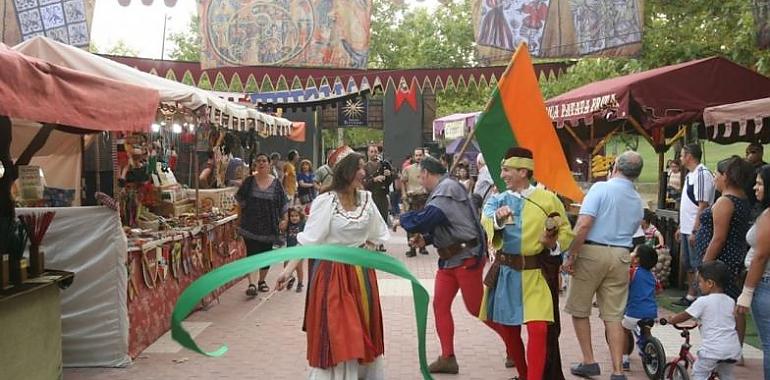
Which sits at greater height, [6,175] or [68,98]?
[68,98]

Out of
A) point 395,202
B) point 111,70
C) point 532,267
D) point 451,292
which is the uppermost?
point 111,70

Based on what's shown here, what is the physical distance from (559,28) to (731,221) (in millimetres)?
7294

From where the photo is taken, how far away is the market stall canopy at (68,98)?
4051 mm

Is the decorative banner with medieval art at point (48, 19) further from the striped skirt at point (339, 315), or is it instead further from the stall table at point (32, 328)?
the striped skirt at point (339, 315)

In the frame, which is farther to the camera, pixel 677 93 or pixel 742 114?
pixel 677 93

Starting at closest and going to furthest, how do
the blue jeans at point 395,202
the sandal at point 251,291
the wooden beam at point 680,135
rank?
the sandal at point 251,291 < the wooden beam at point 680,135 < the blue jeans at point 395,202

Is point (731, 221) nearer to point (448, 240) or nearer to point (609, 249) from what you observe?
point (609, 249)

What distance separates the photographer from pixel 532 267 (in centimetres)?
495

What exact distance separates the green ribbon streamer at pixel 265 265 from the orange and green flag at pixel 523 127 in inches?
101

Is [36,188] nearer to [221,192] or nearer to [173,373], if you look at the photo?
[173,373]

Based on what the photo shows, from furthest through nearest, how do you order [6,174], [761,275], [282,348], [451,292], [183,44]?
[183,44] → [282,348] → [451,292] → [6,174] → [761,275]

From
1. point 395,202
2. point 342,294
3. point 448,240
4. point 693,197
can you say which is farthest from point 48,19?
point 693,197

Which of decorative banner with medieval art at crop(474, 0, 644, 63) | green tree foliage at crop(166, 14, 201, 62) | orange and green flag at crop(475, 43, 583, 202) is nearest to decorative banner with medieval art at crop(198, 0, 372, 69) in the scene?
decorative banner with medieval art at crop(474, 0, 644, 63)

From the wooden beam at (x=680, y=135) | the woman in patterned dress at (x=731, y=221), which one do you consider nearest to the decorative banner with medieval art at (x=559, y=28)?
the wooden beam at (x=680, y=135)
